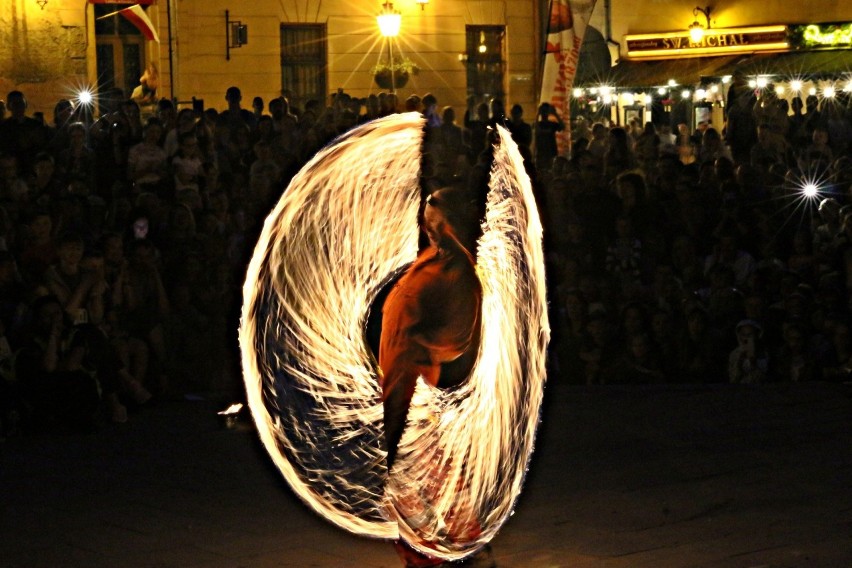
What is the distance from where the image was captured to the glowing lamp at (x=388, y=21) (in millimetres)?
22172

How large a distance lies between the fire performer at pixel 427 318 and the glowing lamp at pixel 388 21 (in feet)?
55.2

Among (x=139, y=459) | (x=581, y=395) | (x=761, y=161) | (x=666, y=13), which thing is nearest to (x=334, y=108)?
(x=761, y=161)

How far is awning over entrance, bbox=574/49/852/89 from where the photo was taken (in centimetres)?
2408

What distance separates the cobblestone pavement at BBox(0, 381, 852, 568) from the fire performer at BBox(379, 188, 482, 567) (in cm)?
53

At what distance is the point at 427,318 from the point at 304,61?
19.2 metres

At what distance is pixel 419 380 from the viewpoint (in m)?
6.13

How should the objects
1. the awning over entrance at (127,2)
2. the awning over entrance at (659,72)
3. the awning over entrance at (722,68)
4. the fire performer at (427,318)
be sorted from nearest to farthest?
1. the fire performer at (427,318)
2. the awning over entrance at (127,2)
3. the awning over entrance at (722,68)
4. the awning over entrance at (659,72)

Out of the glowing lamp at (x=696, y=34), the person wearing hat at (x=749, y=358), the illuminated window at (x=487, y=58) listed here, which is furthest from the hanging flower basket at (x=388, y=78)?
the person wearing hat at (x=749, y=358)

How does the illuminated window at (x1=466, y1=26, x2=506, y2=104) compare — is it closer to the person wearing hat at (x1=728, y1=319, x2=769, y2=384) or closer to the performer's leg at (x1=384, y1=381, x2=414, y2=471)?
the person wearing hat at (x1=728, y1=319, x2=769, y2=384)

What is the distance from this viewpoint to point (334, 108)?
15.6m

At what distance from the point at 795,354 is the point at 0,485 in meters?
5.72

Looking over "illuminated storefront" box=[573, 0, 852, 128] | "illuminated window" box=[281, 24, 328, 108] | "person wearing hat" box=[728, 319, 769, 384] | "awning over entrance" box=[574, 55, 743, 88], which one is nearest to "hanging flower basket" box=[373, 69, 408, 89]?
"illuminated window" box=[281, 24, 328, 108]

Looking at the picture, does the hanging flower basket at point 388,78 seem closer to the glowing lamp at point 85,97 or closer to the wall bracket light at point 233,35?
the wall bracket light at point 233,35

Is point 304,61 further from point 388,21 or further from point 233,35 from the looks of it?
point 388,21
